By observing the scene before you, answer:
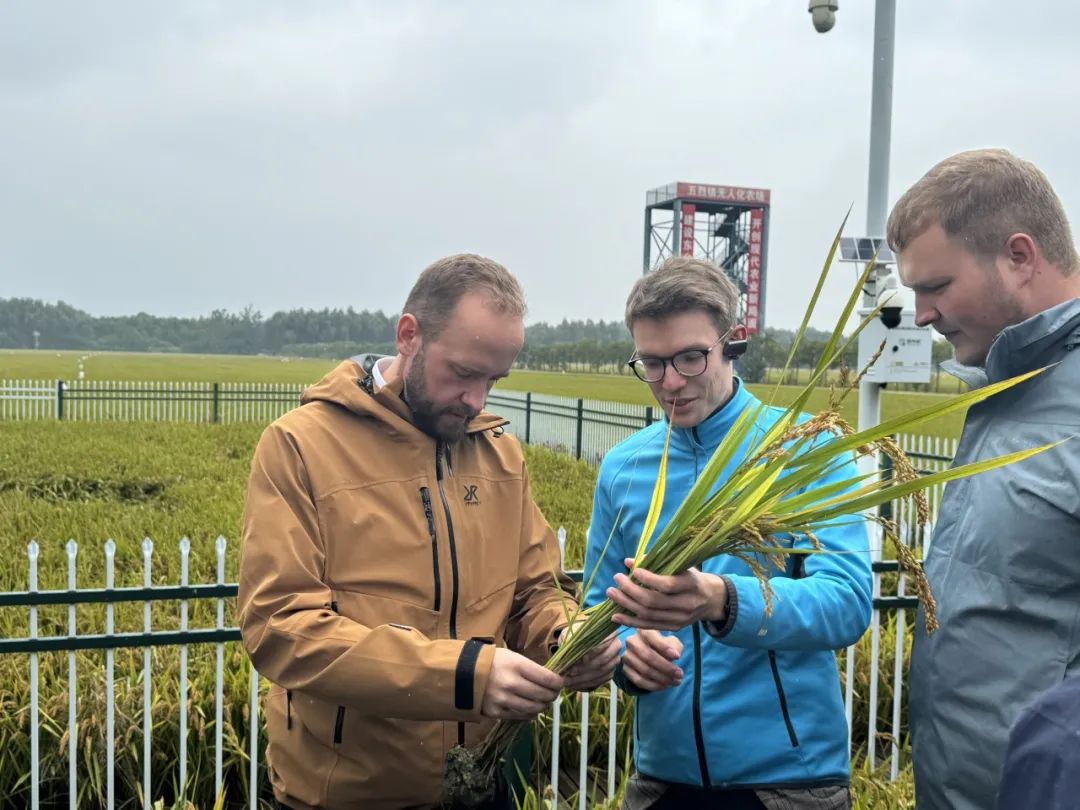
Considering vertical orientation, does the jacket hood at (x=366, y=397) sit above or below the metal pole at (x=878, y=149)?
below

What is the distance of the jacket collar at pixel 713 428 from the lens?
2098 millimetres

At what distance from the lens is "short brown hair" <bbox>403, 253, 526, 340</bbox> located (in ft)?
6.53

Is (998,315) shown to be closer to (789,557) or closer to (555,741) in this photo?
(789,557)

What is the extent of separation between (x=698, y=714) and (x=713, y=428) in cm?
A: 64

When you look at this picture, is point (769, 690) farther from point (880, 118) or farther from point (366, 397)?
point (880, 118)

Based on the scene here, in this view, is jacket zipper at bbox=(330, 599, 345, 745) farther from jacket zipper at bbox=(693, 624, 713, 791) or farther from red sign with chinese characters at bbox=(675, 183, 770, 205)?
red sign with chinese characters at bbox=(675, 183, 770, 205)

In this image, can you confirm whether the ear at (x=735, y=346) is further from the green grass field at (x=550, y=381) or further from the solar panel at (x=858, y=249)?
the solar panel at (x=858, y=249)

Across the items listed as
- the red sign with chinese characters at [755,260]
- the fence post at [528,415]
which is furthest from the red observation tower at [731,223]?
the fence post at [528,415]

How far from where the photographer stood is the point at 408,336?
2057mm

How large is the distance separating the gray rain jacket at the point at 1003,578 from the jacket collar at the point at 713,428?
0.52m

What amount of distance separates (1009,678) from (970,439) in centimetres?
46

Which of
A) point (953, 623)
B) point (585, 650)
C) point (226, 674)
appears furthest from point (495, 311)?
point (226, 674)

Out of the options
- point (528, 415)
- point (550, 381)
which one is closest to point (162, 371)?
point (550, 381)

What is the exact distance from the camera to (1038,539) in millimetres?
1528
